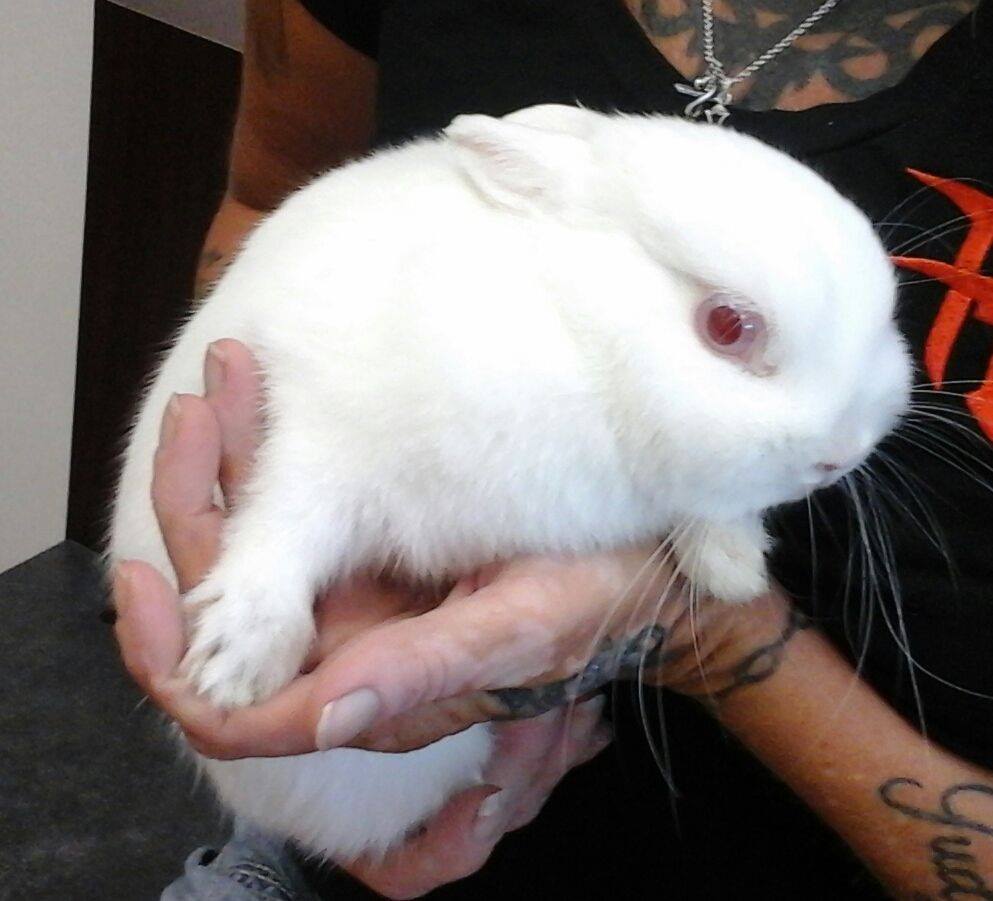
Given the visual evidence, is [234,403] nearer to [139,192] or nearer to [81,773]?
[81,773]

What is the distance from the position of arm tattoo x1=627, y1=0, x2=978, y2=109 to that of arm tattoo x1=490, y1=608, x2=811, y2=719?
1.18ft

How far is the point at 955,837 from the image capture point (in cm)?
68

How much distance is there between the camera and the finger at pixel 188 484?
24.4 inches

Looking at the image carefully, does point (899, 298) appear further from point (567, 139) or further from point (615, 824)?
point (615, 824)

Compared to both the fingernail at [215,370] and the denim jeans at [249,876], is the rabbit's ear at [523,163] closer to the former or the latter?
the fingernail at [215,370]

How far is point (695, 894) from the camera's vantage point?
780 mm

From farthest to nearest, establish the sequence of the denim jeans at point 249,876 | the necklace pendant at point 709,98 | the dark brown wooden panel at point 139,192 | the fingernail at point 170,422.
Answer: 1. the dark brown wooden panel at point 139,192
2. the denim jeans at point 249,876
3. the necklace pendant at point 709,98
4. the fingernail at point 170,422

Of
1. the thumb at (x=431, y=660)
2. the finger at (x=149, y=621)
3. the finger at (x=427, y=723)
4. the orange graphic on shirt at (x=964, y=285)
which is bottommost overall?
the finger at (x=427, y=723)

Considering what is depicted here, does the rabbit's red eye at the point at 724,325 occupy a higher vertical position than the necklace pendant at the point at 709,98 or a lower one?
lower

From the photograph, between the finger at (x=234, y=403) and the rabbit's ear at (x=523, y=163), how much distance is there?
0.17 metres

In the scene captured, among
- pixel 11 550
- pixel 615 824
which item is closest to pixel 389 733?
pixel 615 824

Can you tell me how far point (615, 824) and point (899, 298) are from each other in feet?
1.38

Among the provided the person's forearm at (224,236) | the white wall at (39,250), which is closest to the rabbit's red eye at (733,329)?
the person's forearm at (224,236)

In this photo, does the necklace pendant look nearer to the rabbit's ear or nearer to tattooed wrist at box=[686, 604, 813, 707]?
the rabbit's ear
